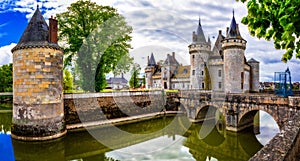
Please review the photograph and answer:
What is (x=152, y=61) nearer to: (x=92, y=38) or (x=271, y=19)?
(x=92, y=38)

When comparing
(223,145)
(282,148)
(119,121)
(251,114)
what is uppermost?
(282,148)

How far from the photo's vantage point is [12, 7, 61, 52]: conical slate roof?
11586 millimetres

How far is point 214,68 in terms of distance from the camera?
2619 centimetres

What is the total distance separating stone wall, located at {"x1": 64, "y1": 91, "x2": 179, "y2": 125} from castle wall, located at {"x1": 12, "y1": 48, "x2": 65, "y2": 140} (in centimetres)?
216

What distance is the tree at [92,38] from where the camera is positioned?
1739 cm

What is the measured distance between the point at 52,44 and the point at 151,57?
27.9m

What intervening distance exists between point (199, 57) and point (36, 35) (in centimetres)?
1848

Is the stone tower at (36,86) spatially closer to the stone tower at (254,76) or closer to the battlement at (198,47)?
the battlement at (198,47)

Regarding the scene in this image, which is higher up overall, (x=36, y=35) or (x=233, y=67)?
(x=36, y=35)

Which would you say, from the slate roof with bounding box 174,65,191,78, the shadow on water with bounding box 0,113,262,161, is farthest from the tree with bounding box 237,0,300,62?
the slate roof with bounding box 174,65,191,78

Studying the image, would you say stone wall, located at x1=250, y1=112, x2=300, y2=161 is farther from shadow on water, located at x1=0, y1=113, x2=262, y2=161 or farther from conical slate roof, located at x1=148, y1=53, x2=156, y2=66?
conical slate roof, located at x1=148, y1=53, x2=156, y2=66

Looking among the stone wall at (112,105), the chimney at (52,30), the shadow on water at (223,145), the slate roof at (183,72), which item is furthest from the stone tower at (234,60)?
the chimney at (52,30)

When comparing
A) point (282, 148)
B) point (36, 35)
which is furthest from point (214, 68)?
point (282, 148)

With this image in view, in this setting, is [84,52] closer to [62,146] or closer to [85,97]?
[85,97]
